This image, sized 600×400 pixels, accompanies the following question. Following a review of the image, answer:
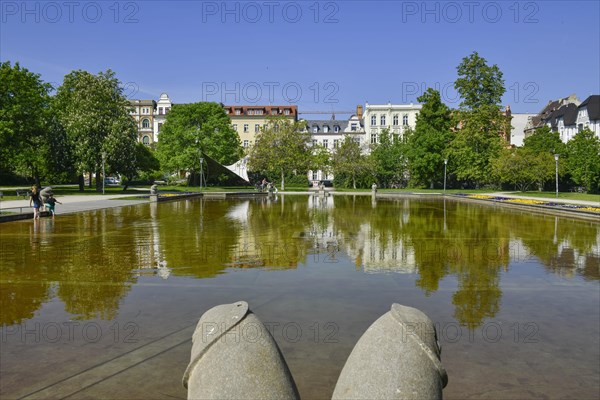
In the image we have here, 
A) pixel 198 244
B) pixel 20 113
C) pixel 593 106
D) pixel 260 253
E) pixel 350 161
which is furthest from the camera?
pixel 593 106

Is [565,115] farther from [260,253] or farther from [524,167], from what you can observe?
[260,253]

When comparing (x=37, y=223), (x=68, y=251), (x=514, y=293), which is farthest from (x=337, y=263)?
(x=37, y=223)

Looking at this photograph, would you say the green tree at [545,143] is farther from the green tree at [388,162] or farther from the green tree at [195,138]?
the green tree at [195,138]

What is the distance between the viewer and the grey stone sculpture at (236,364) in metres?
2.58

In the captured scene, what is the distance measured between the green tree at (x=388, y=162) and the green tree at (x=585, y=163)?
2250 cm

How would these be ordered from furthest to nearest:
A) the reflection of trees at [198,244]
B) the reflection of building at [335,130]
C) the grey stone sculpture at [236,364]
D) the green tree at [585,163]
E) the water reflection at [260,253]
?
the reflection of building at [335,130] → the green tree at [585,163] → the reflection of trees at [198,244] → the water reflection at [260,253] → the grey stone sculpture at [236,364]

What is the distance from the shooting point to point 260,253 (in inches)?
490

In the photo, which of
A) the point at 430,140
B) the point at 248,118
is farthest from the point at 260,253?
the point at 248,118

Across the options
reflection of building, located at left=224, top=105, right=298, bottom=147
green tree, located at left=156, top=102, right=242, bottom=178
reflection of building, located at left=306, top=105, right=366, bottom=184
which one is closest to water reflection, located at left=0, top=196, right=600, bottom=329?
green tree, located at left=156, top=102, right=242, bottom=178

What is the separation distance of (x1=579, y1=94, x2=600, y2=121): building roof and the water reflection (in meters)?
66.6

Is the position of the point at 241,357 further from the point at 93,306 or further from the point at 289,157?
the point at 289,157

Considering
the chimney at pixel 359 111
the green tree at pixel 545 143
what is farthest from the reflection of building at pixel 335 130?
the green tree at pixel 545 143

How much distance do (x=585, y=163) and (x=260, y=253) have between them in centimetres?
5501

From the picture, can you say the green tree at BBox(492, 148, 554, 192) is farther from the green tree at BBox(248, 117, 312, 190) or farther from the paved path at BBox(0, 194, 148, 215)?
the paved path at BBox(0, 194, 148, 215)
